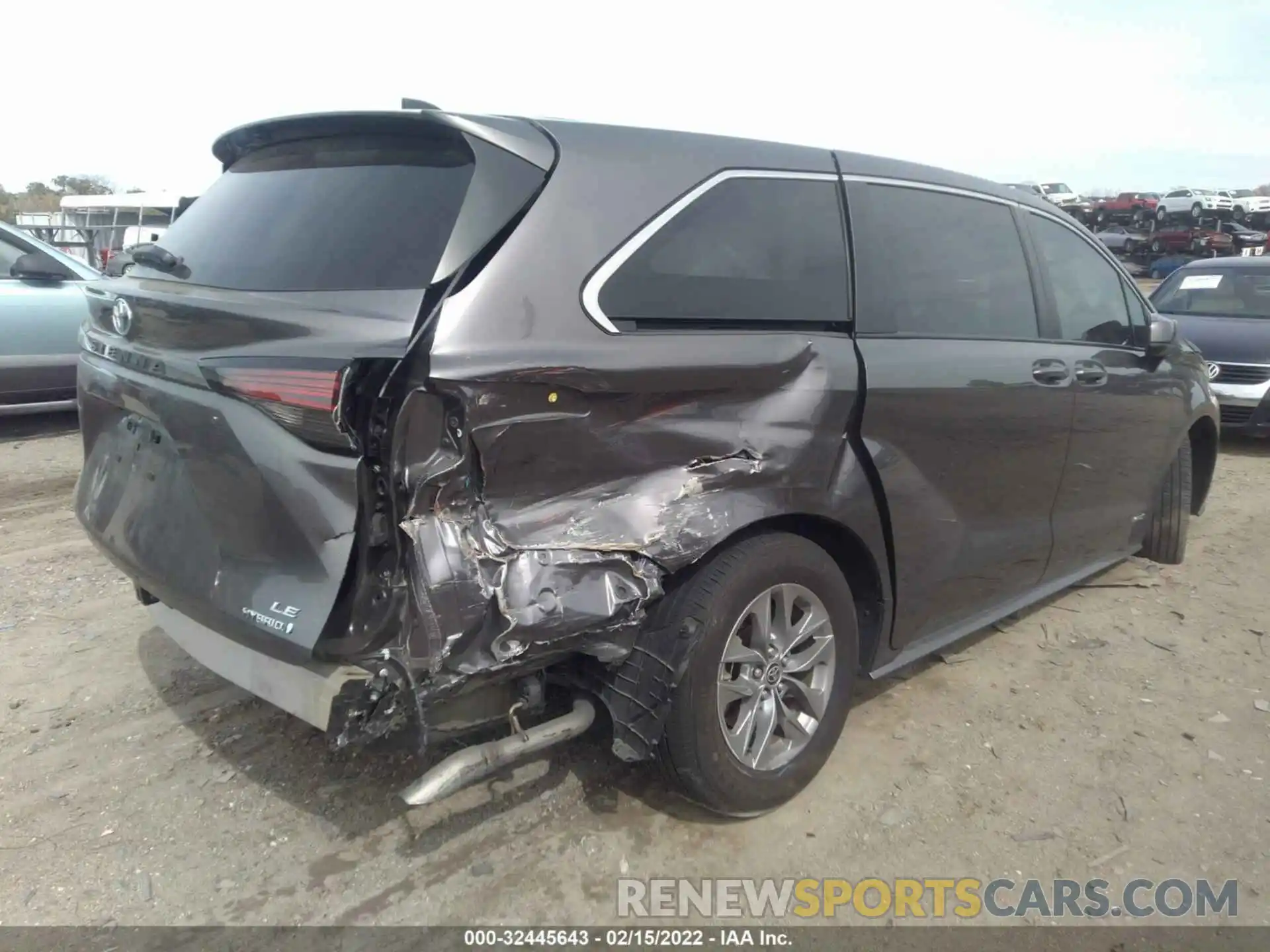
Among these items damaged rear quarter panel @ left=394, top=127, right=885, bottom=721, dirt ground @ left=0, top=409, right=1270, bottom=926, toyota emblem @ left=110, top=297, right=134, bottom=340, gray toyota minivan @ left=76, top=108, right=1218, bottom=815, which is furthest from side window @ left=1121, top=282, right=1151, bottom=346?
toyota emblem @ left=110, top=297, right=134, bottom=340

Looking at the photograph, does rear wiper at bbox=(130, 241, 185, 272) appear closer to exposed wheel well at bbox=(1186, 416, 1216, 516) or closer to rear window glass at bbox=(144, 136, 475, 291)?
rear window glass at bbox=(144, 136, 475, 291)

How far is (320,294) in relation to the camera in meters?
2.31

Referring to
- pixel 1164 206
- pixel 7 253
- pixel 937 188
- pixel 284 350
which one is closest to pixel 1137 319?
pixel 937 188

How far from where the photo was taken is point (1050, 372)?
3.62 m

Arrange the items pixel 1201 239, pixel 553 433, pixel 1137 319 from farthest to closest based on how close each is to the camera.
Result: pixel 1201 239, pixel 1137 319, pixel 553 433

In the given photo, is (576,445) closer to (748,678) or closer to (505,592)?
(505,592)

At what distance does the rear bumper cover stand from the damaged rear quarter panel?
0.24 m

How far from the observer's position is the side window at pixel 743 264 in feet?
8.13

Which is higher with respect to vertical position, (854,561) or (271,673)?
(854,561)

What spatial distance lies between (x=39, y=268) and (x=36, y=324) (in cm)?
45

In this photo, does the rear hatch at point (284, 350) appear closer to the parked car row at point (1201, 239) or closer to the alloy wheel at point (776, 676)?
the alloy wheel at point (776, 676)

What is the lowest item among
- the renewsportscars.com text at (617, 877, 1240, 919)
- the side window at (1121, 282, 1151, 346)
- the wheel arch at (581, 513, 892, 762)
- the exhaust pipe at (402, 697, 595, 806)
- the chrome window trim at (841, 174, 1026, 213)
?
the renewsportscars.com text at (617, 877, 1240, 919)

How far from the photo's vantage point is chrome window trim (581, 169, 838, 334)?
235 centimetres

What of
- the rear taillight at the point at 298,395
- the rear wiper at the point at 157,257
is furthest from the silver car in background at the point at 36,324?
the rear taillight at the point at 298,395
